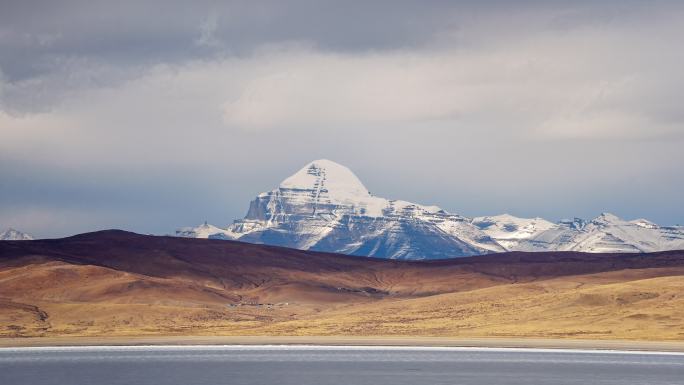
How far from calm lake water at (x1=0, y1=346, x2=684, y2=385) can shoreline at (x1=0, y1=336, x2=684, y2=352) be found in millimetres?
6390

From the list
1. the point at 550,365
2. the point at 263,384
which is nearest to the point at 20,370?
the point at 263,384

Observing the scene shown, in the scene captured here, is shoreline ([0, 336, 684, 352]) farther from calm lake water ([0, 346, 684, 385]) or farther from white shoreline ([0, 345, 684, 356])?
calm lake water ([0, 346, 684, 385])

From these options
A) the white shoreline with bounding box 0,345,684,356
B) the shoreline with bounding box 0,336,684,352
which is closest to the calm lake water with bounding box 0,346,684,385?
the white shoreline with bounding box 0,345,684,356

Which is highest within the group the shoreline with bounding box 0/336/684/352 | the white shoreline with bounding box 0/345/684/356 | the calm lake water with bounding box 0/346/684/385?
the shoreline with bounding box 0/336/684/352

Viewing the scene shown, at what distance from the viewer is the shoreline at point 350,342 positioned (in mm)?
163000

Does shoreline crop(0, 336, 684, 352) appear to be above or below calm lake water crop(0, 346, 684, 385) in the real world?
above

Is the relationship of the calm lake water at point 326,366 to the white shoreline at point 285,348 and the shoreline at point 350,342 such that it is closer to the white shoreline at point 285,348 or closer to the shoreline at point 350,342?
the white shoreline at point 285,348

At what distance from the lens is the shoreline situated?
163 meters

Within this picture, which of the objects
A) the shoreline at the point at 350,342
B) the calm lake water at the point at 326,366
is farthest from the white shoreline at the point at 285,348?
the shoreline at the point at 350,342

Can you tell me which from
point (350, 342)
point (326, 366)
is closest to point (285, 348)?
point (350, 342)

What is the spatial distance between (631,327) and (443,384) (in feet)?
263

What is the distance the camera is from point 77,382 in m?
112

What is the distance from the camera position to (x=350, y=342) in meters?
174

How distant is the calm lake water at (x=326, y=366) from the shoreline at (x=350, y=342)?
6390 mm
